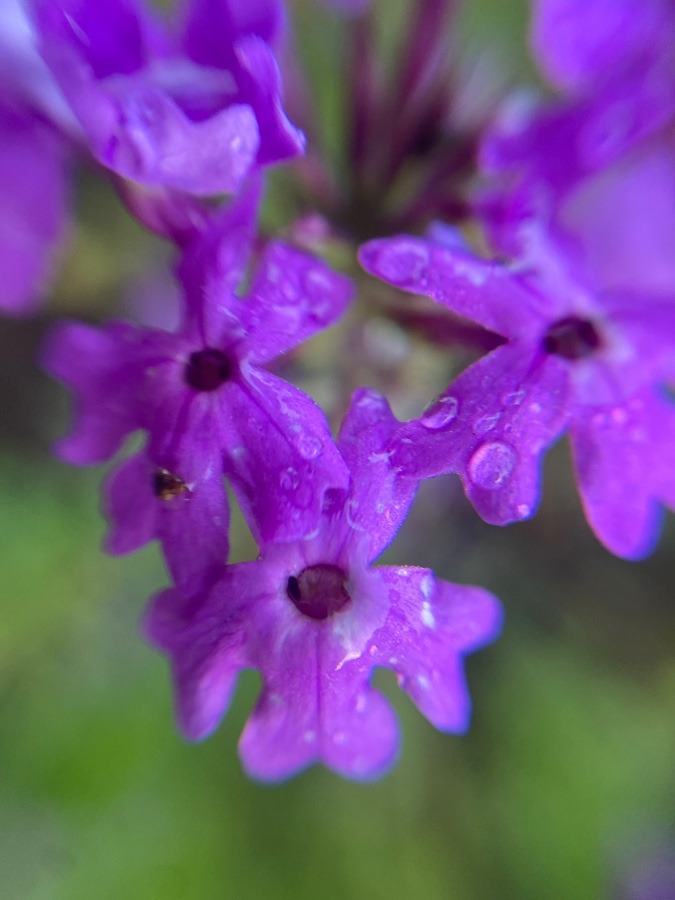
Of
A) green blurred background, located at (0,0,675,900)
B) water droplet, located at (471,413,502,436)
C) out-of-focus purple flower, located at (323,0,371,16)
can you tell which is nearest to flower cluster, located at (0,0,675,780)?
water droplet, located at (471,413,502,436)

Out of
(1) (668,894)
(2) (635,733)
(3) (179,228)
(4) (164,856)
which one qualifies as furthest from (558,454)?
(3) (179,228)

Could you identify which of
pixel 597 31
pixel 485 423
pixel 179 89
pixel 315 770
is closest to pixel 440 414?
pixel 485 423

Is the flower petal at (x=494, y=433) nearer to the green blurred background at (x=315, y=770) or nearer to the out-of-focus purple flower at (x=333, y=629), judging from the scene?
the out-of-focus purple flower at (x=333, y=629)

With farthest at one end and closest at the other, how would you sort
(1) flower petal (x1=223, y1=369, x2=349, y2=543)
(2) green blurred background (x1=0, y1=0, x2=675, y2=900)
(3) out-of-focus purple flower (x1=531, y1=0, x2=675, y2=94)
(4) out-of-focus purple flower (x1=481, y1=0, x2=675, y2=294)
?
(2) green blurred background (x1=0, y1=0, x2=675, y2=900)
(3) out-of-focus purple flower (x1=531, y1=0, x2=675, y2=94)
(4) out-of-focus purple flower (x1=481, y1=0, x2=675, y2=294)
(1) flower petal (x1=223, y1=369, x2=349, y2=543)

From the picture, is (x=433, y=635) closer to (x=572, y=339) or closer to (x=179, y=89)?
(x=572, y=339)

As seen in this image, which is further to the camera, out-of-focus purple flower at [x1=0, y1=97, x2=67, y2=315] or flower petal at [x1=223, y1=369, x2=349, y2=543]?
out-of-focus purple flower at [x1=0, y1=97, x2=67, y2=315]

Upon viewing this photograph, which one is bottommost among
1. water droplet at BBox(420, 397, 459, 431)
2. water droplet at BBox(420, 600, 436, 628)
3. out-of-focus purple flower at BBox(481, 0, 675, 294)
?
water droplet at BBox(420, 600, 436, 628)

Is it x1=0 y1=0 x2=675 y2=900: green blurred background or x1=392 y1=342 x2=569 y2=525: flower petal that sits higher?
x1=392 y1=342 x2=569 y2=525: flower petal

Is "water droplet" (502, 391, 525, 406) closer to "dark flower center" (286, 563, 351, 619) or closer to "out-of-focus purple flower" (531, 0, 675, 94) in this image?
"dark flower center" (286, 563, 351, 619)
